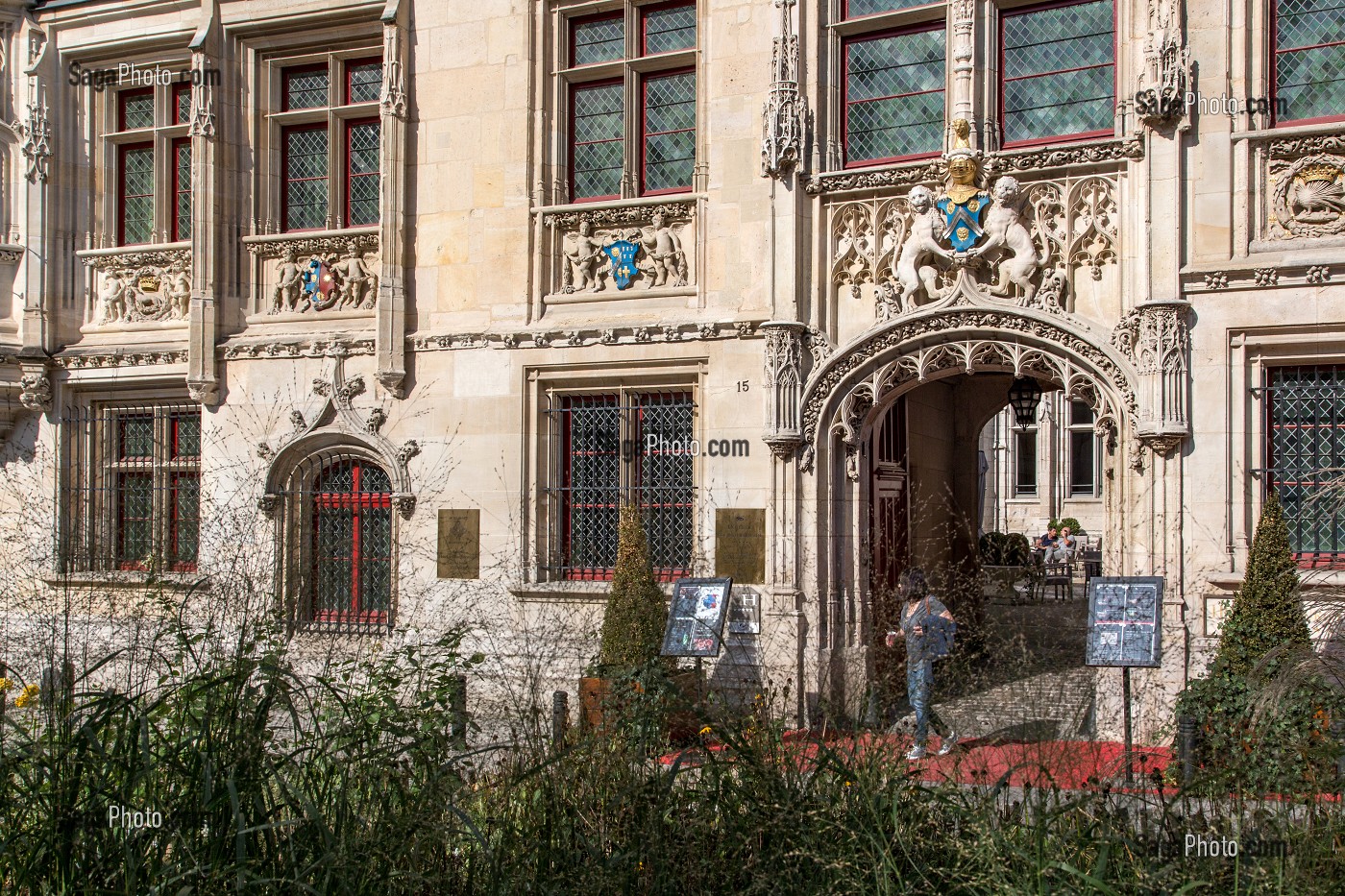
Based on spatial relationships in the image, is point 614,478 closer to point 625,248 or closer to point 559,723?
point 625,248

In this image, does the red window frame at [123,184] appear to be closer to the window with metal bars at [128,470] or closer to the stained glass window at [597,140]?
the window with metal bars at [128,470]

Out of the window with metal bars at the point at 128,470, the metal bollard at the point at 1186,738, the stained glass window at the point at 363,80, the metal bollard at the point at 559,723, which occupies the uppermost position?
the stained glass window at the point at 363,80

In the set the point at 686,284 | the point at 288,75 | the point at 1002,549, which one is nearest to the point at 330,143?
the point at 288,75

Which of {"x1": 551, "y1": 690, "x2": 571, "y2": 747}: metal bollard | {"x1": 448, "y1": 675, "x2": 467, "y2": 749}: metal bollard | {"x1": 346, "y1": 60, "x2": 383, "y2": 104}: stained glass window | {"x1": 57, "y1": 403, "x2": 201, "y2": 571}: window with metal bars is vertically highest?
{"x1": 346, "y1": 60, "x2": 383, "y2": 104}: stained glass window

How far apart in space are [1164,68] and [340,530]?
8621 millimetres

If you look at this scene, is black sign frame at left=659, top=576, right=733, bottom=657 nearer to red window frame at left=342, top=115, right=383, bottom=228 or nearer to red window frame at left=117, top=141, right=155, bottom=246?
red window frame at left=342, top=115, right=383, bottom=228

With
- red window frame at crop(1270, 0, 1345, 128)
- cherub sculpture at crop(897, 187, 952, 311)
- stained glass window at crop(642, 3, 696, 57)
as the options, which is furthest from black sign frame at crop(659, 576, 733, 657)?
red window frame at crop(1270, 0, 1345, 128)

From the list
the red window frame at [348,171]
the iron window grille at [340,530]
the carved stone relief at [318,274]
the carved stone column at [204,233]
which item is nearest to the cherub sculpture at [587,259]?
the carved stone relief at [318,274]

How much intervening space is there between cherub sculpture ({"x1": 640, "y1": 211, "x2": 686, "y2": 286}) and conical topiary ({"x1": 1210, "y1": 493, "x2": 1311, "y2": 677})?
210 inches

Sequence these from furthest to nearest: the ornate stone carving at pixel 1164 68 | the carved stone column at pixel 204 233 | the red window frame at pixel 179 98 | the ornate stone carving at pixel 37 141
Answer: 1. the red window frame at pixel 179 98
2. the ornate stone carving at pixel 37 141
3. the carved stone column at pixel 204 233
4. the ornate stone carving at pixel 1164 68

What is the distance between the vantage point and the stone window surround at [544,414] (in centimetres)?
1155

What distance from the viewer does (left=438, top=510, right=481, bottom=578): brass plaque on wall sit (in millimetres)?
12117

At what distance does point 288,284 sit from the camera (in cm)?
1321

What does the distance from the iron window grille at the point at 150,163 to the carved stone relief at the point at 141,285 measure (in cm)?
30
